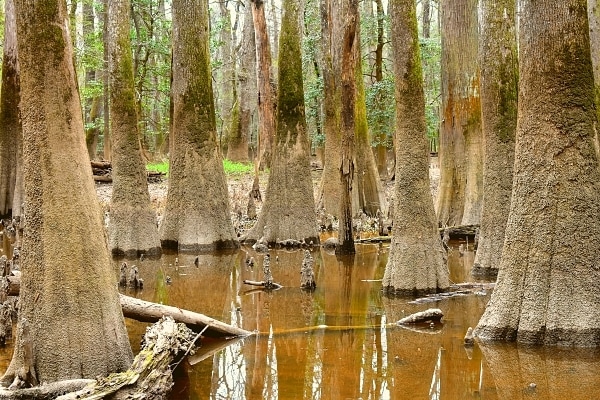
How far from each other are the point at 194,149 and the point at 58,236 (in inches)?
257

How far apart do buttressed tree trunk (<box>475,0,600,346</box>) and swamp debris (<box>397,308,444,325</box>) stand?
69 centimetres

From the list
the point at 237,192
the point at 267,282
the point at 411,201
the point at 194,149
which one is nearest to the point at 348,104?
the point at 194,149

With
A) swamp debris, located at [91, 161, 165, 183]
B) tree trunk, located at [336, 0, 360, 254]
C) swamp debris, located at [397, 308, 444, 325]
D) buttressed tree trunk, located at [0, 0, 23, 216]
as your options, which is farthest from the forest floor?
swamp debris, located at [397, 308, 444, 325]

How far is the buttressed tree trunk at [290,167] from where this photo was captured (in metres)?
11.5

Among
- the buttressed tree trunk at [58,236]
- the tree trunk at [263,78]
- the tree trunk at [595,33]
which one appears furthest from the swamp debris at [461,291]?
the tree trunk at [263,78]

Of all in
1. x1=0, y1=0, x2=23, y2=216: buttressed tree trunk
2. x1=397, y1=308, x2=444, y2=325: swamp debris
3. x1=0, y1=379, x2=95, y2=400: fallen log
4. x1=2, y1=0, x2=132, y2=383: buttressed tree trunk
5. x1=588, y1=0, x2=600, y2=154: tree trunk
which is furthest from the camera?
x1=0, y1=0, x2=23, y2=216: buttressed tree trunk

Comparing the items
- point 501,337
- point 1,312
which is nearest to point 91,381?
point 1,312

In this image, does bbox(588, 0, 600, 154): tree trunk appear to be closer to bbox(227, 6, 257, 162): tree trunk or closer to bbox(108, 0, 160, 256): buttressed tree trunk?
bbox(108, 0, 160, 256): buttressed tree trunk

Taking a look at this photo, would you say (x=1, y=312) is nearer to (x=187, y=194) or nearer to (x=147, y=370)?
(x=147, y=370)

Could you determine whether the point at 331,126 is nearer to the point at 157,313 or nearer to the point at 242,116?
the point at 157,313

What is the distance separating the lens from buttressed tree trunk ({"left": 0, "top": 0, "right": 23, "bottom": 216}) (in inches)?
535

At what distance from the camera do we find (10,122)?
1402 centimetres

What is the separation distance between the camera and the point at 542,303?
18.5ft

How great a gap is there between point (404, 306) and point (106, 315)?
11.2ft
